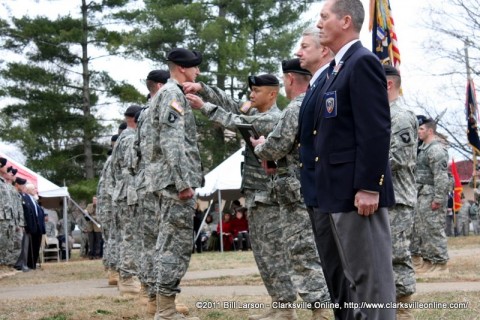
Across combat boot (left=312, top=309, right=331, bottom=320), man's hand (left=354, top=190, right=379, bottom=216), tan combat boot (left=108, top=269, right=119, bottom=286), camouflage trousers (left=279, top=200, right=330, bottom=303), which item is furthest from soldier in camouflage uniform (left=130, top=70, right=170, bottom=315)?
tan combat boot (left=108, top=269, right=119, bottom=286)

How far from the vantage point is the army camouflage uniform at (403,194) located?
792 cm

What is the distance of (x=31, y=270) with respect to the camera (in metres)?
20.9

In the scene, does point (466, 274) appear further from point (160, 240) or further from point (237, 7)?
point (237, 7)

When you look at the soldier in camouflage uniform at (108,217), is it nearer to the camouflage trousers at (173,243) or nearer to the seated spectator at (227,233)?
the camouflage trousers at (173,243)

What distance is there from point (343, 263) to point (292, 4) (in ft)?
123

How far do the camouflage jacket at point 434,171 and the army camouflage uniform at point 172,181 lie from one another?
682 centimetres

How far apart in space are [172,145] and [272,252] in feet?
4.50

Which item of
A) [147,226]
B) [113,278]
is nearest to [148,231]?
[147,226]

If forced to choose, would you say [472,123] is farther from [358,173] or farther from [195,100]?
[358,173]

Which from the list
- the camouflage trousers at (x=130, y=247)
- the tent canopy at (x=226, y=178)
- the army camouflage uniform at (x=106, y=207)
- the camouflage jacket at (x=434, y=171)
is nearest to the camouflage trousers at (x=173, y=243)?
the camouflage trousers at (x=130, y=247)

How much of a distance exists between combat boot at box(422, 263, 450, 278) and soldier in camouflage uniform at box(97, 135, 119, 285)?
4.88 m

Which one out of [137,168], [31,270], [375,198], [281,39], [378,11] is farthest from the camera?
[281,39]

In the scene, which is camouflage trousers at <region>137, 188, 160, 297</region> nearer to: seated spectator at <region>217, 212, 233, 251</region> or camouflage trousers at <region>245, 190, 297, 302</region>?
camouflage trousers at <region>245, 190, 297, 302</region>

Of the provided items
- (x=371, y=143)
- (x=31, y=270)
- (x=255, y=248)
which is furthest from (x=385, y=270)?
(x=31, y=270)
